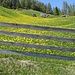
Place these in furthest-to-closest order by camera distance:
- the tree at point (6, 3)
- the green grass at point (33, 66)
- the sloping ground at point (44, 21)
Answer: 1. the tree at point (6, 3)
2. the sloping ground at point (44, 21)
3. the green grass at point (33, 66)

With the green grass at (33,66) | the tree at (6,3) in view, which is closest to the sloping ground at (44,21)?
the green grass at (33,66)

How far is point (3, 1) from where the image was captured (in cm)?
12912

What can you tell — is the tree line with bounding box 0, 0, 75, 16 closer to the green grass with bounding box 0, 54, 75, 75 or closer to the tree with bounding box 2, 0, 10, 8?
the tree with bounding box 2, 0, 10, 8

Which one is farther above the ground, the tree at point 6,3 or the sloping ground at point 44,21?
the tree at point 6,3

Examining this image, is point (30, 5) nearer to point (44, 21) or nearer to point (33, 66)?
point (44, 21)

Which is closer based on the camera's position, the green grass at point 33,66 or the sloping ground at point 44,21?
the green grass at point 33,66

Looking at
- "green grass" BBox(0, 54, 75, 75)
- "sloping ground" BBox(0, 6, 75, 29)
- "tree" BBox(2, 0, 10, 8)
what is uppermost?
"tree" BBox(2, 0, 10, 8)

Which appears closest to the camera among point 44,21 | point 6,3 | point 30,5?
point 44,21

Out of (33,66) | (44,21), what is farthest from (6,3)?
(33,66)

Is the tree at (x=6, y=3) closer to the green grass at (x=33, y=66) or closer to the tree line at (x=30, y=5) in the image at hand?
the tree line at (x=30, y=5)

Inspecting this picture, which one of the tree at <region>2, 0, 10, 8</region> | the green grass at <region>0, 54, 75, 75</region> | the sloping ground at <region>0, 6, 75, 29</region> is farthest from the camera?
the tree at <region>2, 0, 10, 8</region>

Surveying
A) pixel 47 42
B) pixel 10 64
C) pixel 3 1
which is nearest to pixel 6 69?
pixel 10 64

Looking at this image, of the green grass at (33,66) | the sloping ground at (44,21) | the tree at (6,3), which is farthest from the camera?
A: the tree at (6,3)

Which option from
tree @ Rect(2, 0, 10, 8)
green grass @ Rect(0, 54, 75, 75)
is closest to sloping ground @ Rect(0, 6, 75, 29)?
green grass @ Rect(0, 54, 75, 75)
